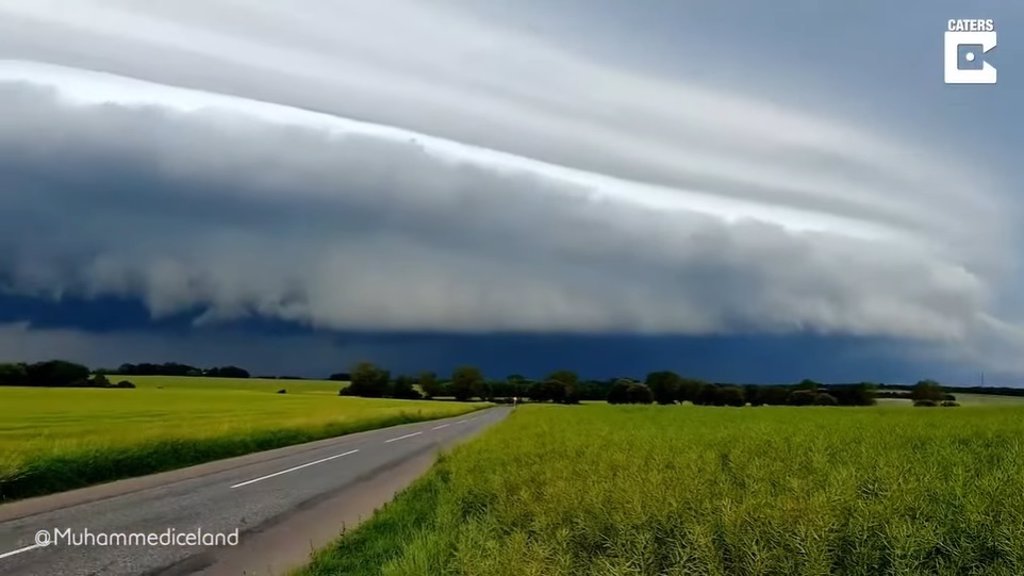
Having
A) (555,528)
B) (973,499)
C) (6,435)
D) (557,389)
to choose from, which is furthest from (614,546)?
(557,389)

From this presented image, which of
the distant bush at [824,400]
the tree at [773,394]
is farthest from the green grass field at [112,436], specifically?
the tree at [773,394]

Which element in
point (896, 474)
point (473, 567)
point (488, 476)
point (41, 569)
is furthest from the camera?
point (488, 476)

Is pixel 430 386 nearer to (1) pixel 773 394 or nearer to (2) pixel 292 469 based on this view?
(1) pixel 773 394

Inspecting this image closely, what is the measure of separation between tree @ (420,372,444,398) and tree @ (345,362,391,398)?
27.6m

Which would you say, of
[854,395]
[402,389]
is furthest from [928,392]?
[402,389]

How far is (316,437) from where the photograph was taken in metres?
40.3

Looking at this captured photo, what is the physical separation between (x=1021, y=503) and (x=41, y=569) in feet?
36.8

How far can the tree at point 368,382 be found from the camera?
128m

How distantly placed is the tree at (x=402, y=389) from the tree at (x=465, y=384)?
82.3 feet

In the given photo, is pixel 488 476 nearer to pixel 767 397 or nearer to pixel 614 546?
pixel 614 546

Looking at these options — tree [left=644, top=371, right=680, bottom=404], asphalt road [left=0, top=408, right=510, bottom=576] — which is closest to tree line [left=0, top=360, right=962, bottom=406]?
tree [left=644, top=371, right=680, bottom=404]

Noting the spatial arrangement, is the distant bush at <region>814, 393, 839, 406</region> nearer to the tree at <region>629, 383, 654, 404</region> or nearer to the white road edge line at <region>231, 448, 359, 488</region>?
the tree at <region>629, 383, 654, 404</region>
